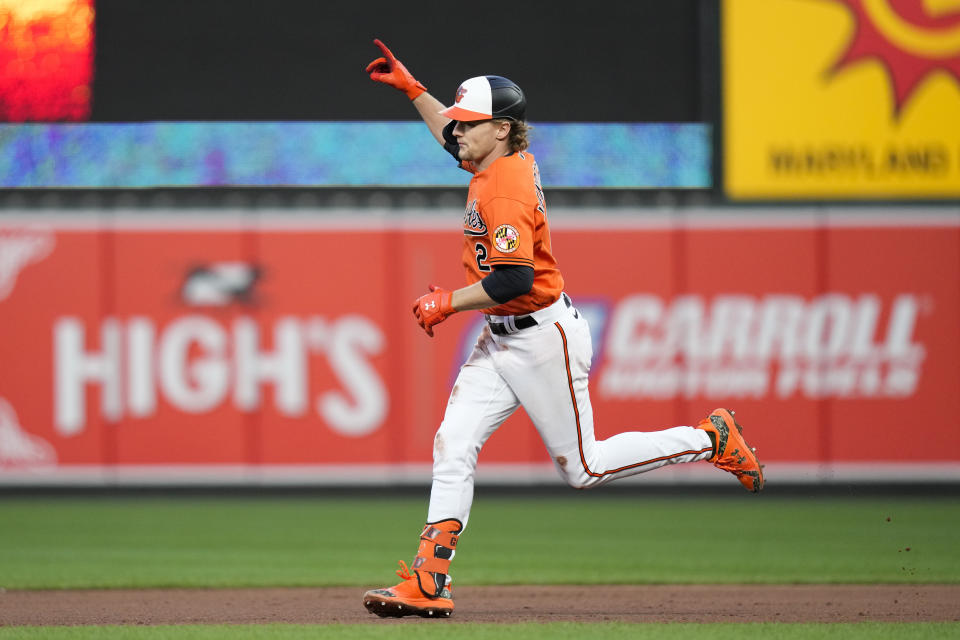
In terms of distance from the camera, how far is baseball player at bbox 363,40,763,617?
13.3 ft

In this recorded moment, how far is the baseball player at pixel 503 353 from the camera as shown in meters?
4.05

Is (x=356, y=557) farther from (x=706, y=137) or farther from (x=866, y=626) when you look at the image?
(x=706, y=137)

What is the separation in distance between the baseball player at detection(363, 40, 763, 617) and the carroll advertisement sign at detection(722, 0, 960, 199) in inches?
170

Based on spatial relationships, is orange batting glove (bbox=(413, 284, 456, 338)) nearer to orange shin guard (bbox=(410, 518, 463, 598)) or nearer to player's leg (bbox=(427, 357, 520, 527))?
player's leg (bbox=(427, 357, 520, 527))

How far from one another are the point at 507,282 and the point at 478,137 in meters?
0.48

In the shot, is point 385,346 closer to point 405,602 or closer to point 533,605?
point 533,605

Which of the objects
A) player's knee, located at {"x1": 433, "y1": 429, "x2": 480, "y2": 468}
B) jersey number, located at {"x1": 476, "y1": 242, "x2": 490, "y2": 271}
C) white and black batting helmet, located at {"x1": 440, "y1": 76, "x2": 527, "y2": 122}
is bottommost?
player's knee, located at {"x1": 433, "y1": 429, "x2": 480, "y2": 468}

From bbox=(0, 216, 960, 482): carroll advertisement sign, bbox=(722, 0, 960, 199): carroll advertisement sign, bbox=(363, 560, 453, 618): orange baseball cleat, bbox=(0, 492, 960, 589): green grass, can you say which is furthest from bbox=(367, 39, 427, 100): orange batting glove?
bbox=(722, 0, 960, 199): carroll advertisement sign

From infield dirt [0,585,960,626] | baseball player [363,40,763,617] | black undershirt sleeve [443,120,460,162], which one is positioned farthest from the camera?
black undershirt sleeve [443,120,460,162]

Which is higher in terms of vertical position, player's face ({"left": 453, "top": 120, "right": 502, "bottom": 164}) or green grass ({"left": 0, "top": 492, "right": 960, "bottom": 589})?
player's face ({"left": 453, "top": 120, "right": 502, "bottom": 164})

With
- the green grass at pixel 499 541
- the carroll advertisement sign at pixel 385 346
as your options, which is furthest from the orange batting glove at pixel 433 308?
the carroll advertisement sign at pixel 385 346

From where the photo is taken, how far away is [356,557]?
621 cm

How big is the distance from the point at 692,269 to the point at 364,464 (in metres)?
2.34

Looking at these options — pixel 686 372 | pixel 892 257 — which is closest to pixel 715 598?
pixel 686 372
